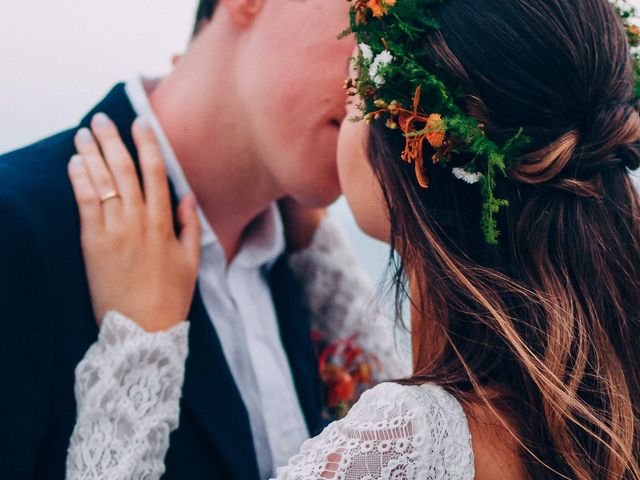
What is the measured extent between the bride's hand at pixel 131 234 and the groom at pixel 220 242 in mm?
39

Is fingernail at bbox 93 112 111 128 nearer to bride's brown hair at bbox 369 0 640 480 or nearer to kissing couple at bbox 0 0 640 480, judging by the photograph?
kissing couple at bbox 0 0 640 480

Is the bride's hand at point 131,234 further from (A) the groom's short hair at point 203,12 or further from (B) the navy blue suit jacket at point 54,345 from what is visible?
(A) the groom's short hair at point 203,12

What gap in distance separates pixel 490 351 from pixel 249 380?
2.70 feet

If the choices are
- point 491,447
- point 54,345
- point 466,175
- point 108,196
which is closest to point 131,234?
point 108,196

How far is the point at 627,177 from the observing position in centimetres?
124

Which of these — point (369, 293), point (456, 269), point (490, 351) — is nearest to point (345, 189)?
point (456, 269)

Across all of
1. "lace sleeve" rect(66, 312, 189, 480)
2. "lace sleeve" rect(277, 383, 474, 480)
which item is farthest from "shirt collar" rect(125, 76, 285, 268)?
"lace sleeve" rect(277, 383, 474, 480)

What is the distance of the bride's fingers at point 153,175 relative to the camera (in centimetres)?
161

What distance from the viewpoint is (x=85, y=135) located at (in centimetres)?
167

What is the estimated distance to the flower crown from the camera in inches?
45.5

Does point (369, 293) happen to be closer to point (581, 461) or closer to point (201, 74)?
point (201, 74)

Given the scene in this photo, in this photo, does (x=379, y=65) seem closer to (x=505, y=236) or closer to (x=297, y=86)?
(x=505, y=236)

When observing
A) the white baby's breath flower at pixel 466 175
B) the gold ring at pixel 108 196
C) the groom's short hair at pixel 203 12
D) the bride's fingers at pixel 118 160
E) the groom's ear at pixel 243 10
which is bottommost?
the white baby's breath flower at pixel 466 175

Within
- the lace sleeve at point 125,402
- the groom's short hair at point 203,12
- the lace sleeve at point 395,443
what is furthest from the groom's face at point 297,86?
the lace sleeve at point 395,443
